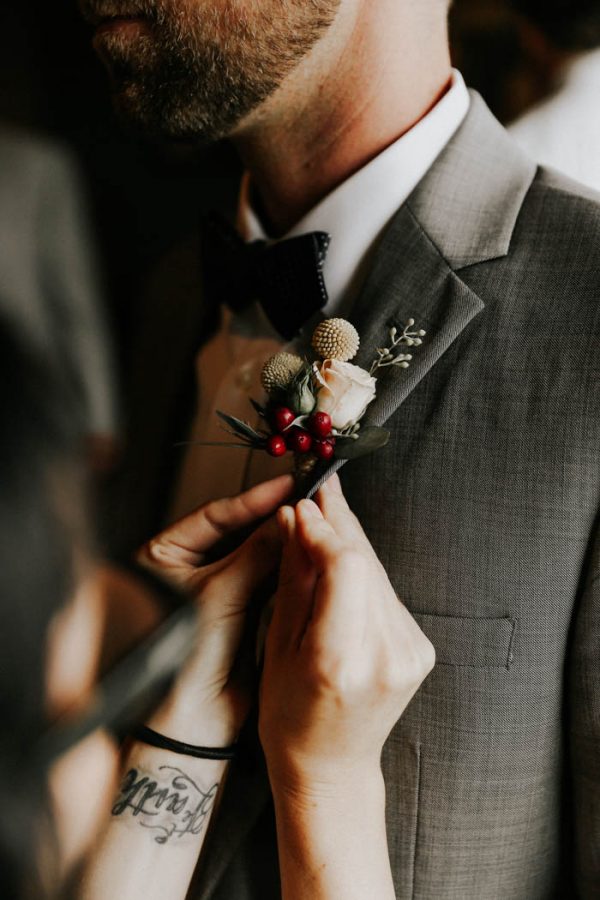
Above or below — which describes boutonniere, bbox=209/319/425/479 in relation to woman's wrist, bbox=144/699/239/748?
above

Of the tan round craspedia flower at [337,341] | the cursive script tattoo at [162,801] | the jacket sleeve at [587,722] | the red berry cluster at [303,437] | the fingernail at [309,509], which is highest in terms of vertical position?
the tan round craspedia flower at [337,341]

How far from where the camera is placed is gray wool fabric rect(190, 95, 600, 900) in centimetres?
72

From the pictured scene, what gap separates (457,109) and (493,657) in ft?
2.10

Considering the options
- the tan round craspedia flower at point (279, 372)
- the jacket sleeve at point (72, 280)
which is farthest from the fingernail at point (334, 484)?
the jacket sleeve at point (72, 280)

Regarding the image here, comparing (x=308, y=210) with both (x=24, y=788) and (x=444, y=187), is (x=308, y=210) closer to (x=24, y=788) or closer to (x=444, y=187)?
(x=444, y=187)

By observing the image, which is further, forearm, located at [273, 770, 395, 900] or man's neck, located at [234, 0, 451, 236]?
man's neck, located at [234, 0, 451, 236]

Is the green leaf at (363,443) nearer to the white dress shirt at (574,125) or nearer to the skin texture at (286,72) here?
the skin texture at (286,72)

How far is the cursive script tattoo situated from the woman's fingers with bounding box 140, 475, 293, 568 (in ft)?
0.71

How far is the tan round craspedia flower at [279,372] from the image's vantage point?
74 cm

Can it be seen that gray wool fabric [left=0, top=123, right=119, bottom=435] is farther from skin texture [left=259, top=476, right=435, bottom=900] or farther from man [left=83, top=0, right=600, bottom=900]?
skin texture [left=259, top=476, right=435, bottom=900]

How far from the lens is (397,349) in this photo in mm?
772

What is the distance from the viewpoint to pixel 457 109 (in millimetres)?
899

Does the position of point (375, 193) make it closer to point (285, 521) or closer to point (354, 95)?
point (354, 95)

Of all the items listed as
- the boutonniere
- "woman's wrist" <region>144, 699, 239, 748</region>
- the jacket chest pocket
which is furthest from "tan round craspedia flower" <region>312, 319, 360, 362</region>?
"woman's wrist" <region>144, 699, 239, 748</region>
